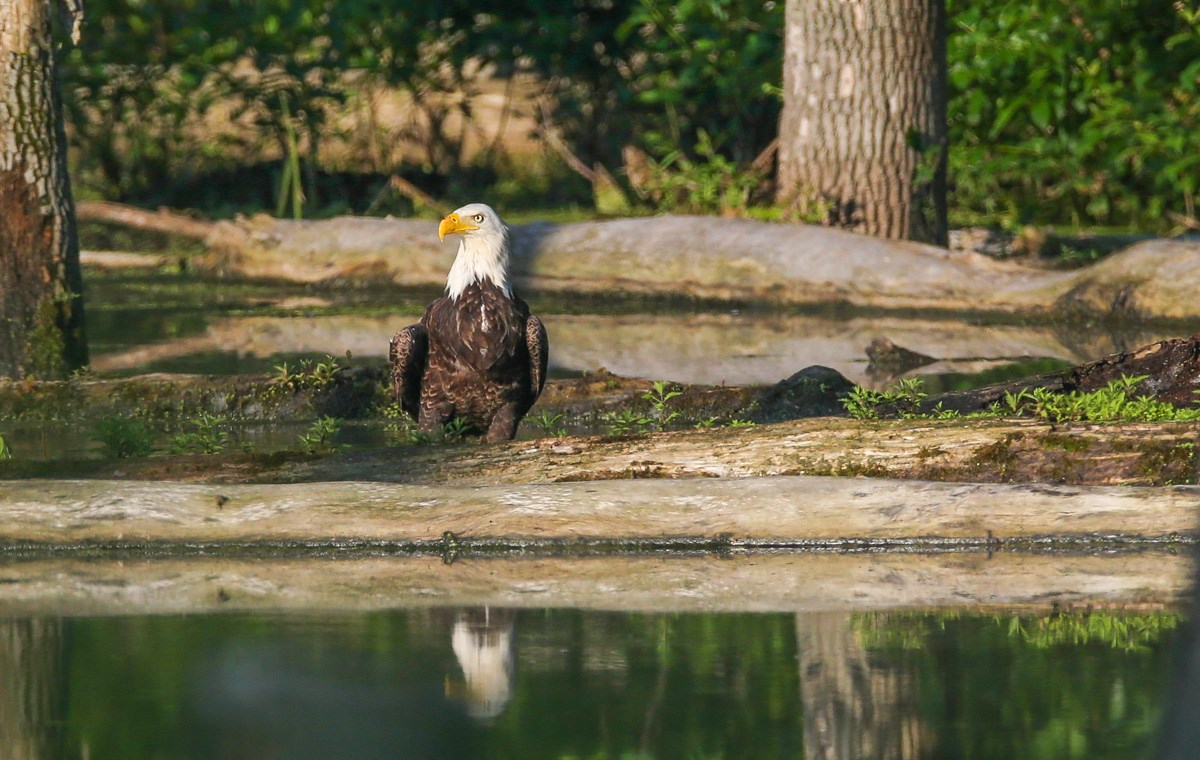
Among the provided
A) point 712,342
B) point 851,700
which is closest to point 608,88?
point 712,342

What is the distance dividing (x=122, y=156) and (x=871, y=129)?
10661mm

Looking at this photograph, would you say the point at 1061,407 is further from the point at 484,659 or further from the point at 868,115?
the point at 868,115

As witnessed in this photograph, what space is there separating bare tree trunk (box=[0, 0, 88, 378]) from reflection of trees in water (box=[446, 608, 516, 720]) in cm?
451

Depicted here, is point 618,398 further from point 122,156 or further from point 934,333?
point 122,156

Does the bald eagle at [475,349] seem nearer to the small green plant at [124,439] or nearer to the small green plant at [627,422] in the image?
the small green plant at [627,422]

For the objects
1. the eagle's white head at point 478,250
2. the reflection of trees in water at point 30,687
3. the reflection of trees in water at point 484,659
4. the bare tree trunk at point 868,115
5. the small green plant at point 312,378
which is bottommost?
the reflection of trees in water at point 30,687

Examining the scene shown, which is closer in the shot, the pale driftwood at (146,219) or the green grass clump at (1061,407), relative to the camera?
the green grass clump at (1061,407)

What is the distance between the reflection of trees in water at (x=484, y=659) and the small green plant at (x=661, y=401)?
2688 millimetres

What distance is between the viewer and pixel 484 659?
4.95m

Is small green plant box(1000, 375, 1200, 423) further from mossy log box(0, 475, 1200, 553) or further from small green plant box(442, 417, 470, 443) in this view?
small green plant box(442, 417, 470, 443)

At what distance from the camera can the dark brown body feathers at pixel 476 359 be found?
316 inches

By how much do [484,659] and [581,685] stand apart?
39cm

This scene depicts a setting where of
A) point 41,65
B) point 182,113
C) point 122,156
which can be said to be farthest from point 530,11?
point 41,65

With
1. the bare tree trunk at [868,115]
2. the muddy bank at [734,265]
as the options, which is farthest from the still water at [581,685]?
the bare tree trunk at [868,115]
